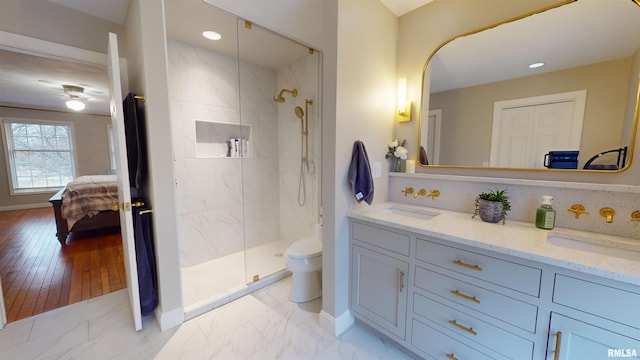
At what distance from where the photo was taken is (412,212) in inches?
72.4

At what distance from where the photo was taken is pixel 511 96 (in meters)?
1.51

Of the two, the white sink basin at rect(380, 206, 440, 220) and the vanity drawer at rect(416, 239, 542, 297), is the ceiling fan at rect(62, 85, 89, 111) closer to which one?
the white sink basin at rect(380, 206, 440, 220)

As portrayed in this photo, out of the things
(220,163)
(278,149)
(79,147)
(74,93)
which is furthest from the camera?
(79,147)

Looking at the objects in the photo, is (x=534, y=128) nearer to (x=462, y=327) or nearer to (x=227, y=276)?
(x=462, y=327)

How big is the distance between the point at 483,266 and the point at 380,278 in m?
0.62

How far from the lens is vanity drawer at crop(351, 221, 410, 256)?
1452 millimetres

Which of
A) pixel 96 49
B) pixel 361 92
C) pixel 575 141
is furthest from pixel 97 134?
pixel 575 141

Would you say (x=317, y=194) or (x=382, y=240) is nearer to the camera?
(x=382, y=240)

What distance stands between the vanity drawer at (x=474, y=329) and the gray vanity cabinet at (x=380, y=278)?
14 centimetres

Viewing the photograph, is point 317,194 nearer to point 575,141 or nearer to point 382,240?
point 382,240

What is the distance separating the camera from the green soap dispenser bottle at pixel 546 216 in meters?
1.32

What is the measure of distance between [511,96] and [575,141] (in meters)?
0.42

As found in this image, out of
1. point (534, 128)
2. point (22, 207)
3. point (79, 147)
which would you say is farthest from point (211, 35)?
point (22, 207)

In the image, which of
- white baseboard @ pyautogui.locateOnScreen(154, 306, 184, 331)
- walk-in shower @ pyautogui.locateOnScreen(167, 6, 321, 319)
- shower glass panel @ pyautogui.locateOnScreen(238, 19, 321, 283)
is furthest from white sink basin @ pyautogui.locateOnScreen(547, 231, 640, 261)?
white baseboard @ pyautogui.locateOnScreen(154, 306, 184, 331)
